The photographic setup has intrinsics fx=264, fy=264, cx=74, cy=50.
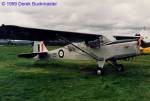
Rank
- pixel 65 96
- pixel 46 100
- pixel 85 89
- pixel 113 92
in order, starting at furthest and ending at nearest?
pixel 85 89 < pixel 113 92 < pixel 65 96 < pixel 46 100

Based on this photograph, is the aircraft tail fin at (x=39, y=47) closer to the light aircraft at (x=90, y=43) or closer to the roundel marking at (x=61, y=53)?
the roundel marking at (x=61, y=53)

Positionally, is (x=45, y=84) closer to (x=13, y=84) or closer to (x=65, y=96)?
(x=13, y=84)

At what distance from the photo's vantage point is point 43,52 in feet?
56.0

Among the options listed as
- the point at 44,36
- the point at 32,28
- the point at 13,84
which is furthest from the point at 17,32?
the point at 13,84

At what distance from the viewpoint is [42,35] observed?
1345cm

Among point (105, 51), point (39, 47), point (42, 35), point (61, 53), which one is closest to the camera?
point (105, 51)

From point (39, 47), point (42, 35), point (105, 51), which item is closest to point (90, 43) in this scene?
point (105, 51)

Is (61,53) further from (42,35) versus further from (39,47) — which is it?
(39,47)

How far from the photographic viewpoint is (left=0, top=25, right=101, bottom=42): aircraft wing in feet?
39.3

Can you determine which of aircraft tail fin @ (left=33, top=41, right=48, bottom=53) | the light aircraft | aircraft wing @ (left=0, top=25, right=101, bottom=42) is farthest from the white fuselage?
aircraft tail fin @ (left=33, top=41, right=48, bottom=53)

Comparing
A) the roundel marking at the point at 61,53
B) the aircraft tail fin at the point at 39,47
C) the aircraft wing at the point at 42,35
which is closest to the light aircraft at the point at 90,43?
the aircraft wing at the point at 42,35

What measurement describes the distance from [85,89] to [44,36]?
572 cm

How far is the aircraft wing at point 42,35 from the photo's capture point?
11992 millimetres

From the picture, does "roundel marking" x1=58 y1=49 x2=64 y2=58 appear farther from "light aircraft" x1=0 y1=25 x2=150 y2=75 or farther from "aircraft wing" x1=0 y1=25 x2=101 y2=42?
"aircraft wing" x1=0 y1=25 x2=101 y2=42
